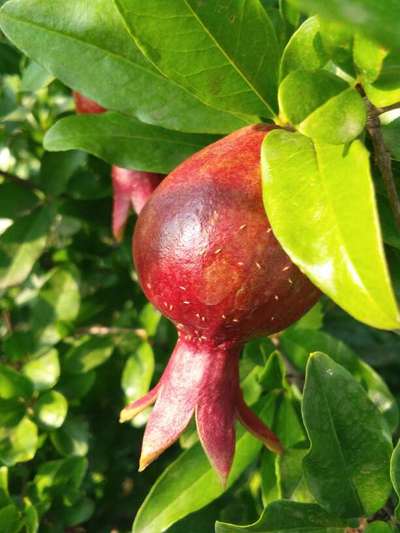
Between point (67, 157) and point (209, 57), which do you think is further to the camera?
point (67, 157)

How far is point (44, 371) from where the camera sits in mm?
1115

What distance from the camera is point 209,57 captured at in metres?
0.69

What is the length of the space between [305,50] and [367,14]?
274 millimetres

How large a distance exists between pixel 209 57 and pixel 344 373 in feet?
1.13

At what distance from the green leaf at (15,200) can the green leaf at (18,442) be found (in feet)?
1.16

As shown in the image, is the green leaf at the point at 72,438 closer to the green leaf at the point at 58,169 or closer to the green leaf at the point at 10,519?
the green leaf at the point at 10,519

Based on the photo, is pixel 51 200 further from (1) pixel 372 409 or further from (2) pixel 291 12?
(1) pixel 372 409

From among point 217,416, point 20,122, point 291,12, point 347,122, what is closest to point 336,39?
point 347,122

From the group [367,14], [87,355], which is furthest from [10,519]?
[367,14]

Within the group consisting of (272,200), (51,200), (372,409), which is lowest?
(51,200)

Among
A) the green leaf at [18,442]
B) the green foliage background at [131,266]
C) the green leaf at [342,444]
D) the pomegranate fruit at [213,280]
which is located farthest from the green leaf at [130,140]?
the green leaf at [18,442]

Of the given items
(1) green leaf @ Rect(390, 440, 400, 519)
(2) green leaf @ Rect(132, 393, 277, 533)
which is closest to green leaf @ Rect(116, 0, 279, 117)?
(1) green leaf @ Rect(390, 440, 400, 519)

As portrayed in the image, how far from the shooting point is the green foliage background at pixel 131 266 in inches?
23.8

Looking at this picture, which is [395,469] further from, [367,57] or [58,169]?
[58,169]
